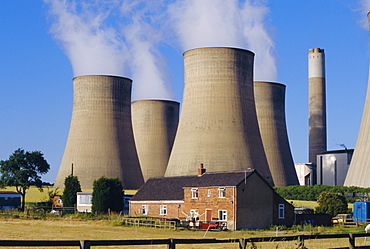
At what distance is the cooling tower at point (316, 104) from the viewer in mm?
78500

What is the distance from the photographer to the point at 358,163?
143 feet

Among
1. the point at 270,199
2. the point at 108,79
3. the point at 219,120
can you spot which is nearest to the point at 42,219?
the point at 270,199

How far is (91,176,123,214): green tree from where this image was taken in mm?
36375

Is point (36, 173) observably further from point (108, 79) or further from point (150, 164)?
point (150, 164)

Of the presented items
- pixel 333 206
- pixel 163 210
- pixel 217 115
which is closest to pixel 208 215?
pixel 163 210

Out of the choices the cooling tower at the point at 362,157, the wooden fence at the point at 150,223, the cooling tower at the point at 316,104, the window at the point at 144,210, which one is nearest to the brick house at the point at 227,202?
the window at the point at 144,210

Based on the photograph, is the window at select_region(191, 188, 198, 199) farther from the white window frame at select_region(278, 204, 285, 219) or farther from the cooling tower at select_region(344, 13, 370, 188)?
the cooling tower at select_region(344, 13, 370, 188)

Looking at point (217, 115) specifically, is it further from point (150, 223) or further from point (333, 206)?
point (150, 223)

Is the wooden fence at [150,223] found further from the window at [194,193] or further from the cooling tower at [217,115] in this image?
the cooling tower at [217,115]

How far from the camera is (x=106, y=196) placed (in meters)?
36.5

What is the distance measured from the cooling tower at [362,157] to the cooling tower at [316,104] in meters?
33.7

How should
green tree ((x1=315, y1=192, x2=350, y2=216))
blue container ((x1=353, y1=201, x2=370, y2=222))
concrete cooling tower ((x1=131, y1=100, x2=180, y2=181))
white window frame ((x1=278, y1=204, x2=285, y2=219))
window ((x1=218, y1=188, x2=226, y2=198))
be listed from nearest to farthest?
window ((x1=218, y1=188, x2=226, y2=198)) < white window frame ((x1=278, y1=204, x2=285, y2=219)) < blue container ((x1=353, y1=201, x2=370, y2=222)) < green tree ((x1=315, y1=192, x2=350, y2=216)) < concrete cooling tower ((x1=131, y1=100, x2=180, y2=181))

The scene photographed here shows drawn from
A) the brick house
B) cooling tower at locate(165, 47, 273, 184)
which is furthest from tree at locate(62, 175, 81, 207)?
the brick house

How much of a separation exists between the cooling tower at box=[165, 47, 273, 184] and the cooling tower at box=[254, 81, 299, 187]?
537 inches
